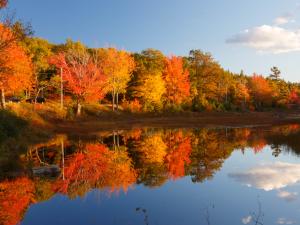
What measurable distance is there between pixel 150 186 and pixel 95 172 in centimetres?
421

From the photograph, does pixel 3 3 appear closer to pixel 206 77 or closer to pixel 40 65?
pixel 40 65

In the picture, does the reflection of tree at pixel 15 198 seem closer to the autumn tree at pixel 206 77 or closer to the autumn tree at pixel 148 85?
the autumn tree at pixel 148 85

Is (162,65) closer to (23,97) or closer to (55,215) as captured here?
(23,97)

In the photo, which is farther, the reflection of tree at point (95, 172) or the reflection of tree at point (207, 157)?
the reflection of tree at point (207, 157)

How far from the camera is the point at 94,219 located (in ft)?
39.7

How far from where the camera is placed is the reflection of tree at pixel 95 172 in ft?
55.1

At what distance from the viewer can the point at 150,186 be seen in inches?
670

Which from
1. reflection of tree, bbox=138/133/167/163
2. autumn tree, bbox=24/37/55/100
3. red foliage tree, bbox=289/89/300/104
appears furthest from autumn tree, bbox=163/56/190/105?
red foliage tree, bbox=289/89/300/104

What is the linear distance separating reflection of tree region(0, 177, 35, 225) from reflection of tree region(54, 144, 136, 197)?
1458mm

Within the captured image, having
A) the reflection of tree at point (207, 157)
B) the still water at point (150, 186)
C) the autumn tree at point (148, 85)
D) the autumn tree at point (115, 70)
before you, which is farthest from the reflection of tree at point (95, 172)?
the autumn tree at point (148, 85)

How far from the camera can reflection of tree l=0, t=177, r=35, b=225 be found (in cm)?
1214

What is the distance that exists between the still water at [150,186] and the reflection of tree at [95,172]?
0.05m

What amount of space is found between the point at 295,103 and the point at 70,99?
76584 millimetres

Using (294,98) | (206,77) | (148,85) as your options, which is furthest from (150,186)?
(294,98)
